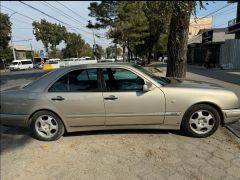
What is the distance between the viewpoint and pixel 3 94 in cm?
534

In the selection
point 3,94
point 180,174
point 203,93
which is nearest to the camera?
point 180,174

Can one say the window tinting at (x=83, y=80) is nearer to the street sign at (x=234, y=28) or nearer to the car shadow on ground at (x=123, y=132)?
the car shadow on ground at (x=123, y=132)

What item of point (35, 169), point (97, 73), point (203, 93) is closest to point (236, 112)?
point (203, 93)

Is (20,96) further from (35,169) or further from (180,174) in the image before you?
(180,174)

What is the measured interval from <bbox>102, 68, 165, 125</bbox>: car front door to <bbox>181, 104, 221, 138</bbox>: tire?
0.48 m

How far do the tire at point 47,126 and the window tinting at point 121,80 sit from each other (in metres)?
1.17

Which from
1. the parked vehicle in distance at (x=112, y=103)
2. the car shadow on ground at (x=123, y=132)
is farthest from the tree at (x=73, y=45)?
the parked vehicle in distance at (x=112, y=103)

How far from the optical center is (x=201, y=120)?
504cm

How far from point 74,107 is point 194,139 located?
2220mm

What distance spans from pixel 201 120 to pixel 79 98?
7.29 ft

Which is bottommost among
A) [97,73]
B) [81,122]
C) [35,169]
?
[35,169]

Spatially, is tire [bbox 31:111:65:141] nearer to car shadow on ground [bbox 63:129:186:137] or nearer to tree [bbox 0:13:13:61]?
car shadow on ground [bbox 63:129:186:137]

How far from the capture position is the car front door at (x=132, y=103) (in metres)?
4.98

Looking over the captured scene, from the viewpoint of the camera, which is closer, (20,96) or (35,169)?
(35,169)
